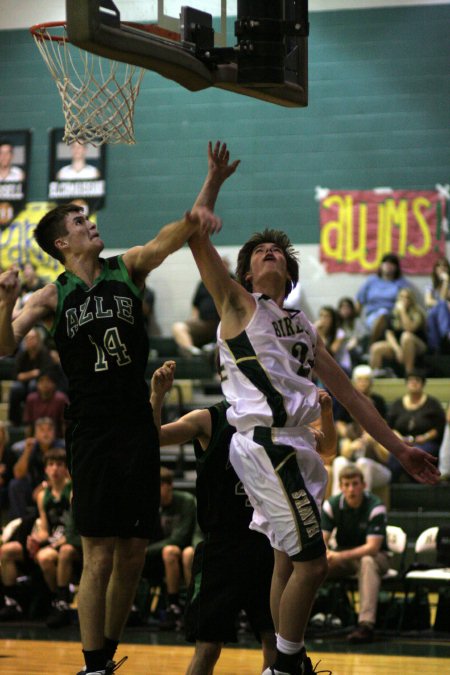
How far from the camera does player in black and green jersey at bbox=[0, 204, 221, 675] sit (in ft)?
16.8

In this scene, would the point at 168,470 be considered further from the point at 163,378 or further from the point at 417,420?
the point at 163,378

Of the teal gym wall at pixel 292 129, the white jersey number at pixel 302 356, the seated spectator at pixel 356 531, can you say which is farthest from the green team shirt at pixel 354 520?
the teal gym wall at pixel 292 129

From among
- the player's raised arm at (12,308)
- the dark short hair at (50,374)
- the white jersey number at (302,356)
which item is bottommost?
the dark short hair at (50,374)

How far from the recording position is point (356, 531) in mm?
9445

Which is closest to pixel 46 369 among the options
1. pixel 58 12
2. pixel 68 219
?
pixel 58 12

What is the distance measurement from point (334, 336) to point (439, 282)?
6.64 feet

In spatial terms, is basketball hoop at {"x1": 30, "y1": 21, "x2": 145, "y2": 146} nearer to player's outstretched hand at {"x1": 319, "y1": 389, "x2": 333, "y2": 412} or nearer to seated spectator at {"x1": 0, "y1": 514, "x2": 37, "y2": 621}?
player's outstretched hand at {"x1": 319, "y1": 389, "x2": 333, "y2": 412}

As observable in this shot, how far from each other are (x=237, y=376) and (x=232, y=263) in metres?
11.8

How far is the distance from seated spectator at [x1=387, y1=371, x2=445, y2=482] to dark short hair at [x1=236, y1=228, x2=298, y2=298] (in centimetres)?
672

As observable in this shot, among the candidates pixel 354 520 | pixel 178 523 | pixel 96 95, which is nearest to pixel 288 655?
pixel 96 95

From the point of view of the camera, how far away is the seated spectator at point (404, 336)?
47.7 ft

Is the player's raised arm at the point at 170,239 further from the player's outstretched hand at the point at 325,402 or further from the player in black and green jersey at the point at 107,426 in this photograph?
the player's outstretched hand at the point at 325,402

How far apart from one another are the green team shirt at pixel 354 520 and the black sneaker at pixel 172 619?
143 cm

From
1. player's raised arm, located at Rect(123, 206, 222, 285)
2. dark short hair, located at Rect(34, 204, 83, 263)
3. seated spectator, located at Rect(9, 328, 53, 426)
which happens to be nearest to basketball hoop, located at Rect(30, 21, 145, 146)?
dark short hair, located at Rect(34, 204, 83, 263)
